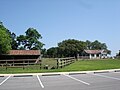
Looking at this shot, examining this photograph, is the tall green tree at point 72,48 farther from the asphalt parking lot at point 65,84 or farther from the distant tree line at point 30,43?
the asphalt parking lot at point 65,84

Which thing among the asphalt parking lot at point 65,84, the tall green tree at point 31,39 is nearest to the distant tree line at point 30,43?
the tall green tree at point 31,39

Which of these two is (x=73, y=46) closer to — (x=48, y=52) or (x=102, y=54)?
(x=102, y=54)

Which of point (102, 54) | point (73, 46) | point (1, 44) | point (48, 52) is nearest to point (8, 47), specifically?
point (1, 44)

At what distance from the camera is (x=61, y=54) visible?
111188mm

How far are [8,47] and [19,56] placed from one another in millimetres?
4044

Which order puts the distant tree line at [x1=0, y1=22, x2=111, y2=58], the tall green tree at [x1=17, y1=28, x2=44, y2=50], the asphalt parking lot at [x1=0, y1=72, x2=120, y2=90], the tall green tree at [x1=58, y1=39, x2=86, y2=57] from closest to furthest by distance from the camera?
1. the asphalt parking lot at [x1=0, y1=72, x2=120, y2=90]
2. the distant tree line at [x1=0, y1=22, x2=111, y2=58]
3. the tall green tree at [x1=17, y1=28, x2=44, y2=50]
4. the tall green tree at [x1=58, y1=39, x2=86, y2=57]

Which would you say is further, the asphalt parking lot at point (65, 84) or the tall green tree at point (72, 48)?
the tall green tree at point (72, 48)

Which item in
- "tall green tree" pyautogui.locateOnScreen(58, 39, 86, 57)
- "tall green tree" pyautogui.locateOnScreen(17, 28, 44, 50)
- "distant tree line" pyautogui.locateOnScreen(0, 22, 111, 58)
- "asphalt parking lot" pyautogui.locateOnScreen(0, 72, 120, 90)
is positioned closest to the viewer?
"asphalt parking lot" pyautogui.locateOnScreen(0, 72, 120, 90)

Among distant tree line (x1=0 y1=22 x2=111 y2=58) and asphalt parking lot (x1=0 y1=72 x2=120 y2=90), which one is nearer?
asphalt parking lot (x1=0 y1=72 x2=120 y2=90)

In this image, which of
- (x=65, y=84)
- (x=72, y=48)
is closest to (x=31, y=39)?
A: (x=72, y=48)

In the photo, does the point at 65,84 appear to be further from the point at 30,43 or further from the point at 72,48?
the point at 72,48

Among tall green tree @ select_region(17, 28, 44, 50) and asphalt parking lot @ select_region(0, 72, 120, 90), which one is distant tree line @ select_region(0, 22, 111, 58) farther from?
asphalt parking lot @ select_region(0, 72, 120, 90)

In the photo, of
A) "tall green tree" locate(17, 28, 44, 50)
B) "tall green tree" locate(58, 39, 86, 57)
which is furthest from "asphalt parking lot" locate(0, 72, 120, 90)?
"tall green tree" locate(58, 39, 86, 57)

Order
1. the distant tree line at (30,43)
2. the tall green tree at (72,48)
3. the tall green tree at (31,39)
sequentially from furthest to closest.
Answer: the tall green tree at (72,48), the tall green tree at (31,39), the distant tree line at (30,43)
